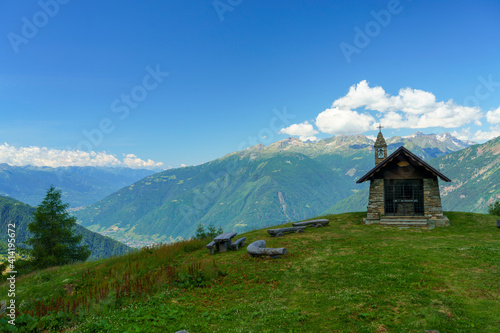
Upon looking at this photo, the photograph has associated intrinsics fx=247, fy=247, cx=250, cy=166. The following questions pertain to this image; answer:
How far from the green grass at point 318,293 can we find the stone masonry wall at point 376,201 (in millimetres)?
8295

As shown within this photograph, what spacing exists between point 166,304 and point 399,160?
2511cm

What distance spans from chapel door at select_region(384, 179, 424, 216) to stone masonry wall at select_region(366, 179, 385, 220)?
135 centimetres

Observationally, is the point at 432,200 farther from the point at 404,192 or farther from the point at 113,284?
the point at 113,284

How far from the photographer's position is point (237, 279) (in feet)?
36.7

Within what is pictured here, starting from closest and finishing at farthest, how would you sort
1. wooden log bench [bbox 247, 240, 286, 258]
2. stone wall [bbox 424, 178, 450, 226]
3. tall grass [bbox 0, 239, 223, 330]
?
tall grass [bbox 0, 239, 223, 330], wooden log bench [bbox 247, 240, 286, 258], stone wall [bbox 424, 178, 450, 226]

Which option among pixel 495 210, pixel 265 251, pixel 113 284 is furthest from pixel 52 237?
pixel 495 210

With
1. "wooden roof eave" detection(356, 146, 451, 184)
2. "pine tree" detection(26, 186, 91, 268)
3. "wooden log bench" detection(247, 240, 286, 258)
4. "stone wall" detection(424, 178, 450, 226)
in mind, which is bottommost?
"pine tree" detection(26, 186, 91, 268)

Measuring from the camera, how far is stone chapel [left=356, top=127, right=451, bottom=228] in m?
23.6

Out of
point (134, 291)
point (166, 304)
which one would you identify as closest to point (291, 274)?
point (166, 304)

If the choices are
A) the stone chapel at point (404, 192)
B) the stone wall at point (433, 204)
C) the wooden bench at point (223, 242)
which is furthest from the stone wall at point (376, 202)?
the wooden bench at point (223, 242)

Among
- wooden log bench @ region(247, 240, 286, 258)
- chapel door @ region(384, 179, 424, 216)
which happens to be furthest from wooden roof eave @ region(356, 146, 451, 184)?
wooden log bench @ region(247, 240, 286, 258)

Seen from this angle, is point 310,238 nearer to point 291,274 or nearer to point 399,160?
point 291,274

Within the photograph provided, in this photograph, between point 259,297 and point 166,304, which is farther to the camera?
point 259,297

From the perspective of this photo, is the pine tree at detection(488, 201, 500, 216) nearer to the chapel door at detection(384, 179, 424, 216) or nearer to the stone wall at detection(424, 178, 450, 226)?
the chapel door at detection(384, 179, 424, 216)
